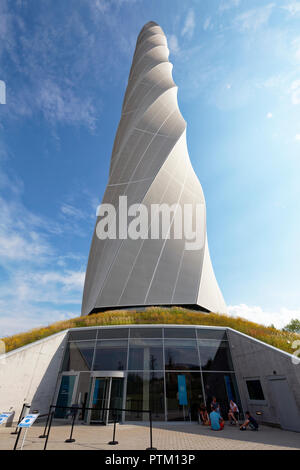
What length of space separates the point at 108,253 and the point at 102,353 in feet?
47.5

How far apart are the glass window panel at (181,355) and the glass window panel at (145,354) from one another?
1.36 ft

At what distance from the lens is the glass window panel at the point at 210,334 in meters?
14.9

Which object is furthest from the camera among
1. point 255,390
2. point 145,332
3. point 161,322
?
point 161,322

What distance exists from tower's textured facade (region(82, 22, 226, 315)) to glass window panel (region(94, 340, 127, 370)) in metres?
9.31

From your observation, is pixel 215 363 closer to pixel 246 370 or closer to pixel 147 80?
pixel 246 370

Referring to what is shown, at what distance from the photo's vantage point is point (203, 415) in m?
11.7

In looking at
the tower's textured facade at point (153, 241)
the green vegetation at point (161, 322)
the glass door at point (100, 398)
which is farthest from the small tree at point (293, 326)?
the glass door at point (100, 398)

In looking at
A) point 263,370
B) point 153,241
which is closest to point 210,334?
point 263,370

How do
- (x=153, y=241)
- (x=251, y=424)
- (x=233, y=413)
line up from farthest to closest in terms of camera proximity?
(x=153, y=241) < (x=233, y=413) < (x=251, y=424)

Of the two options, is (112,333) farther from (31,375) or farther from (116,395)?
(31,375)

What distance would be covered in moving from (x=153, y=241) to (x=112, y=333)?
13318 millimetres

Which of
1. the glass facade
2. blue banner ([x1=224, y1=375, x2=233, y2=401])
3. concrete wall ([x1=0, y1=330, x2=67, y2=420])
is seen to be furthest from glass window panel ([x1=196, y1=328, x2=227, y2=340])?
concrete wall ([x1=0, y1=330, x2=67, y2=420])

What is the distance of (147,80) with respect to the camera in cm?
3938

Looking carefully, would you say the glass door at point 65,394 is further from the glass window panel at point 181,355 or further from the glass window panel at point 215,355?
the glass window panel at point 215,355
